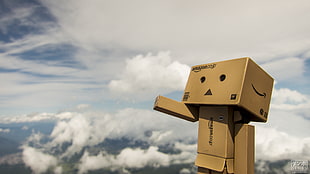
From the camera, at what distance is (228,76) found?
4.72 meters

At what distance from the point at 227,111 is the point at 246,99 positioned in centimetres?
56

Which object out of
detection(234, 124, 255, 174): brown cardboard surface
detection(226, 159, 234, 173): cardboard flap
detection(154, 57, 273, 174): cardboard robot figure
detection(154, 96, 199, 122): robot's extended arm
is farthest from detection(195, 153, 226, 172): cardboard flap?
detection(154, 96, 199, 122): robot's extended arm

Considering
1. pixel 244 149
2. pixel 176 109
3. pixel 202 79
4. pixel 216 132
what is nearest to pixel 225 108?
pixel 216 132

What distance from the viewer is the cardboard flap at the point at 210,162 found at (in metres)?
4.78

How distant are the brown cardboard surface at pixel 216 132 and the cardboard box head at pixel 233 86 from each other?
400 mm

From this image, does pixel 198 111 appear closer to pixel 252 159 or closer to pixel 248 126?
pixel 248 126

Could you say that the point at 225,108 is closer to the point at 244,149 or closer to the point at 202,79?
the point at 202,79

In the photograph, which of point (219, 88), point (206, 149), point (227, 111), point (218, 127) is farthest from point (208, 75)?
point (206, 149)

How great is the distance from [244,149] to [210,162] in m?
0.85

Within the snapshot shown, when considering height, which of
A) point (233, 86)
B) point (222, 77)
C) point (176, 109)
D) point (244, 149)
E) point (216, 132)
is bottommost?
point (244, 149)

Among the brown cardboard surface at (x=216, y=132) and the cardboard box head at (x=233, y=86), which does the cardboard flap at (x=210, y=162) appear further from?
the cardboard box head at (x=233, y=86)

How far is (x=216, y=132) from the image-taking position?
4.99 meters

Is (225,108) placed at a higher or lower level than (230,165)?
higher

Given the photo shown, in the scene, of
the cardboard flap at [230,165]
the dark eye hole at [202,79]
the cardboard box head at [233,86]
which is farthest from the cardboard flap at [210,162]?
the dark eye hole at [202,79]
